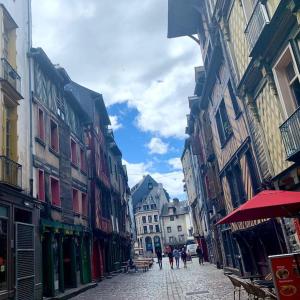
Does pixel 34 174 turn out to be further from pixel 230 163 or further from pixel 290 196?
pixel 290 196

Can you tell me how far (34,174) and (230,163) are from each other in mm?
8111

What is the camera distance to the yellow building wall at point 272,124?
369 inches

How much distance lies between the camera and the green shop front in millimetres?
13984

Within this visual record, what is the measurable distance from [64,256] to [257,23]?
1331 centimetres

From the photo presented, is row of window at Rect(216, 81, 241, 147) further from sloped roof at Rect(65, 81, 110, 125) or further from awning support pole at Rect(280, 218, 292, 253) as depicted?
sloped roof at Rect(65, 81, 110, 125)

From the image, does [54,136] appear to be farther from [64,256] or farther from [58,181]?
[64,256]

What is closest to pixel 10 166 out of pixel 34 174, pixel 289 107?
pixel 34 174

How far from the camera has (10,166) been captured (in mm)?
11359

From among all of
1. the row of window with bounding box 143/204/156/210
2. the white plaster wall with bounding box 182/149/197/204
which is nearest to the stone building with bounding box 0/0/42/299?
the white plaster wall with bounding box 182/149/197/204

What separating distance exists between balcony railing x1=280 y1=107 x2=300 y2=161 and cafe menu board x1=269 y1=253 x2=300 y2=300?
7.59 feet

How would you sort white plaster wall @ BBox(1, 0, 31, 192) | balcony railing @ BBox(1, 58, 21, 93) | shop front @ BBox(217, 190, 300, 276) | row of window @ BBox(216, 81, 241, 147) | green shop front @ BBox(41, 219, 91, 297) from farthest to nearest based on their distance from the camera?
row of window @ BBox(216, 81, 241, 147)
green shop front @ BBox(41, 219, 91, 297)
white plaster wall @ BBox(1, 0, 31, 192)
balcony railing @ BBox(1, 58, 21, 93)
shop front @ BBox(217, 190, 300, 276)

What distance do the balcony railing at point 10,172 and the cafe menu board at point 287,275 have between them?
7.67 m

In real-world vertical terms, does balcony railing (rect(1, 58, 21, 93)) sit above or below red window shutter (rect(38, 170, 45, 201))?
above

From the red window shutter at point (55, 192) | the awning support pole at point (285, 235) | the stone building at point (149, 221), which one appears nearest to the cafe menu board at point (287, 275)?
the awning support pole at point (285, 235)
